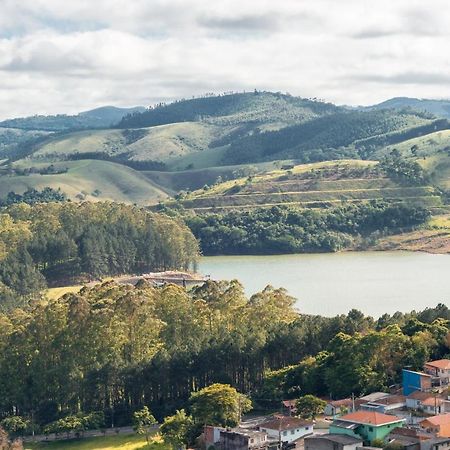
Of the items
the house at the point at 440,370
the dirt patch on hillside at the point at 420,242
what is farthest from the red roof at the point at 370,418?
the dirt patch on hillside at the point at 420,242

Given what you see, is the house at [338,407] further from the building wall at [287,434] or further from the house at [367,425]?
the building wall at [287,434]

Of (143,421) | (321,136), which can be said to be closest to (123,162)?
(321,136)

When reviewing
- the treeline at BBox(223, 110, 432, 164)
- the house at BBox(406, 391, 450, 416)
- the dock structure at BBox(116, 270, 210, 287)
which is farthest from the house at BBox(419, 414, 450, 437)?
the treeline at BBox(223, 110, 432, 164)

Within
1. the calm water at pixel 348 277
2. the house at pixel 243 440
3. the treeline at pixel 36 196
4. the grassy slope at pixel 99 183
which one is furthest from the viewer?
the grassy slope at pixel 99 183

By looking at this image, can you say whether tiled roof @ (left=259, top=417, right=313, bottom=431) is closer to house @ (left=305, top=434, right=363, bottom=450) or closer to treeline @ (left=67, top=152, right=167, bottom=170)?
house @ (left=305, top=434, right=363, bottom=450)

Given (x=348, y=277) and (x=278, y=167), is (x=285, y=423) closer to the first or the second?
(x=348, y=277)
